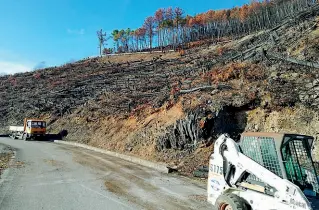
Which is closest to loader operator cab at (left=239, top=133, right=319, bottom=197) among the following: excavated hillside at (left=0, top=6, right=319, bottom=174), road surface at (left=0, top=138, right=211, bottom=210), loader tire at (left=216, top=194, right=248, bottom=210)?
loader tire at (left=216, top=194, right=248, bottom=210)

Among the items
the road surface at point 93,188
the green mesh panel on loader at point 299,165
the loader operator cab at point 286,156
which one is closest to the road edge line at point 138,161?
the road surface at point 93,188

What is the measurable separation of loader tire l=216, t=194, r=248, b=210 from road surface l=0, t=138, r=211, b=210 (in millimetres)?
2159

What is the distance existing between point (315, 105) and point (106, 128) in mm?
19117

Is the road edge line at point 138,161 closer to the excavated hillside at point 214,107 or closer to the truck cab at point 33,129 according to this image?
the excavated hillside at point 214,107

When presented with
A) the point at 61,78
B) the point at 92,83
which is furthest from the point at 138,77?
the point at 61,78

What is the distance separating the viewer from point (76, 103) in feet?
133

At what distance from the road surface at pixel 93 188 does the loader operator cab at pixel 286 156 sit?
339 centimetres

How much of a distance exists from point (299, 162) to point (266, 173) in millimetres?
1059

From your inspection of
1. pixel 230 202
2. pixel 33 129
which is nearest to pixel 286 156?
pixel 230 202

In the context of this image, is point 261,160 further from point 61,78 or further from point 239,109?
point 61,78

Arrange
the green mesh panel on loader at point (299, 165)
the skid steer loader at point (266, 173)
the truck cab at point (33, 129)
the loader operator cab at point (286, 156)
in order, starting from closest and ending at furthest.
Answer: the skid steer loader at point (266, 173) < the loader operator cab at point (286, 156) < the green mesh panel on loader at point (299, 165) < the truck cab at point (33, 129)

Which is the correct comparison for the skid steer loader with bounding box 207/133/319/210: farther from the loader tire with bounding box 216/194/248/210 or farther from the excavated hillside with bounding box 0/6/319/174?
the excavated hillside with bounding box 0/6/319/174

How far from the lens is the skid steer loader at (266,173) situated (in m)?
5.54

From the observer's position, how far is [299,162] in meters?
6.38
